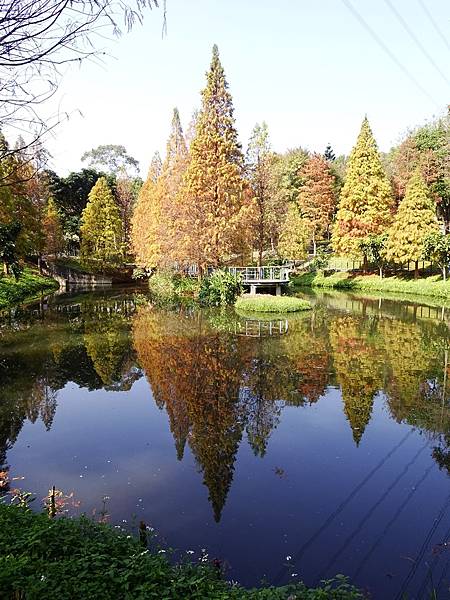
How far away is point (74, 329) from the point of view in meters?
22.3

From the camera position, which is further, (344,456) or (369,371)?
(369,371)

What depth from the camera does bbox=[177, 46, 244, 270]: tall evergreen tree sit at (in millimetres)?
31312

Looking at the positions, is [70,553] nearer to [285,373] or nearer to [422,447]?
[422,447]

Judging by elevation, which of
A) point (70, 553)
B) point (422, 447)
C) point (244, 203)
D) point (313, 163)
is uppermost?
point (313, 163)

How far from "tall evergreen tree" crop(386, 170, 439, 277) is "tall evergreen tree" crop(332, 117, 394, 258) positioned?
490 centimetres

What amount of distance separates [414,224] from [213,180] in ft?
54.3

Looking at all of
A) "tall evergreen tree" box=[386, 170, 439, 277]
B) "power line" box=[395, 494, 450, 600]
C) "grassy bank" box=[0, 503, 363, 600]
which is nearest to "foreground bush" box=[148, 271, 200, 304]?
"tall evergreen tree" box=[386, 170, 439, 277]

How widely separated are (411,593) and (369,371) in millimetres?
9795

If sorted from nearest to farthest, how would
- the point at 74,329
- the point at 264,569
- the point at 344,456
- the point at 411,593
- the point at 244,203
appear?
the point at 411,593
the point at 264,569
the point at 344,456
the point at 74,329
the point at 244,203

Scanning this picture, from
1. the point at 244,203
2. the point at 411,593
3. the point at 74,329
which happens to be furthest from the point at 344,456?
the point at 244,203

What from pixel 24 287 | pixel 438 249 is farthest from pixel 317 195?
pixel 24 287

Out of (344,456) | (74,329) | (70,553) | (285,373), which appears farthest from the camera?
(74,329)

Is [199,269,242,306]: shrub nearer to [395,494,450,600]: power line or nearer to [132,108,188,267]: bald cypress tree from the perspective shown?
[132,108,188,267]: bald cypress tree

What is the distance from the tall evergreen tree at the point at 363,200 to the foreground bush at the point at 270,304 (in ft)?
55.9
